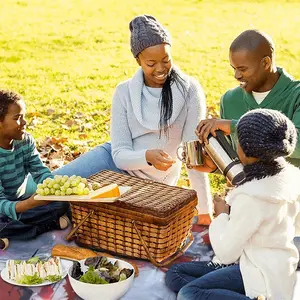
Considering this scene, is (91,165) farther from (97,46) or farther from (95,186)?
(97,46)

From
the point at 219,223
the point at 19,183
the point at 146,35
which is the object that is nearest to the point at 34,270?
the point at 19,183

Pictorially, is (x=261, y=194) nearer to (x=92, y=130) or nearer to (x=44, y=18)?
(x=92, y=130)

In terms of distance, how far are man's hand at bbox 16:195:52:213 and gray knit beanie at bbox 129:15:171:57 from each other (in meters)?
0.96

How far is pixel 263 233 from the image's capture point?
2332mm

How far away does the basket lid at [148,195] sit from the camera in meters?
2.92

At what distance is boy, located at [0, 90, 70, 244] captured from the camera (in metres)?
3.22

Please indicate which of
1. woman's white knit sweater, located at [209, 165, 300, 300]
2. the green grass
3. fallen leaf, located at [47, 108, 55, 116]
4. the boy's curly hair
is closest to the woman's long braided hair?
the boy's curly hair

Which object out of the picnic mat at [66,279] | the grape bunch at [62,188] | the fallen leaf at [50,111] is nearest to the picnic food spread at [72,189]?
the grape bunch at [62,188]

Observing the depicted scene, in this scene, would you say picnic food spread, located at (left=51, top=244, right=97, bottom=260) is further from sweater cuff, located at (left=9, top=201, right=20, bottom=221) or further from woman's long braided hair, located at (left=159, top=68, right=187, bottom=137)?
woman's long braided hair, located at (left=159, top=68, right=187, bottom=137)

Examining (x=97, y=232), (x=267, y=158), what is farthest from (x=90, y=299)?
(x=267, y=158)

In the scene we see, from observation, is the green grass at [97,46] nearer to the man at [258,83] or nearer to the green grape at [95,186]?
the green grape at [95,186]

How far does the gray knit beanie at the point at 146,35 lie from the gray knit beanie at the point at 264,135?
1.16 meters

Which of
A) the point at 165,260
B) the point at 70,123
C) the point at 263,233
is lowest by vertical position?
the point at 70,123

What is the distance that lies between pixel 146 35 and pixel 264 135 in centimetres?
129
